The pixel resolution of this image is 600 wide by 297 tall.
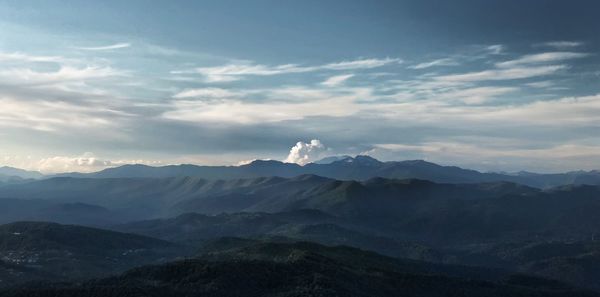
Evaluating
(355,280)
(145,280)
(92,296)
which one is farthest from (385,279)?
(92,296)

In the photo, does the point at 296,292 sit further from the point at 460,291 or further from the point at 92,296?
the point at 460,291

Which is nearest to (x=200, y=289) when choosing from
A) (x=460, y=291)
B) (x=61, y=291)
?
(x=61, y=291)

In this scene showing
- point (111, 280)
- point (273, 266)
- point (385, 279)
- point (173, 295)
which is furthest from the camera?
point (385, 279)

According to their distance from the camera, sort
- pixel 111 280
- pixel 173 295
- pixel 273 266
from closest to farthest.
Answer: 1. pixel 173 295
2. pixel 111 280
3. pixel 273 266

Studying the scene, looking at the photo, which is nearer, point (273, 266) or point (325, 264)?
point (273, 266)

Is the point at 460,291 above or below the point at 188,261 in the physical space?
below

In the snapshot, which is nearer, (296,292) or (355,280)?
(296,292)

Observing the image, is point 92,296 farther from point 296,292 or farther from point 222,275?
point 296,292

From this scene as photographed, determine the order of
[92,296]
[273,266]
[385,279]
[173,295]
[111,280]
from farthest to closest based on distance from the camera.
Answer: [385,279], [273,266], [111,280], [173,295], [92,296]
